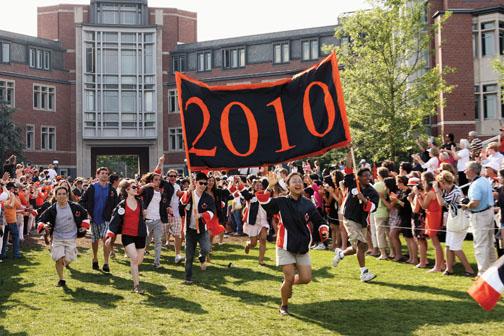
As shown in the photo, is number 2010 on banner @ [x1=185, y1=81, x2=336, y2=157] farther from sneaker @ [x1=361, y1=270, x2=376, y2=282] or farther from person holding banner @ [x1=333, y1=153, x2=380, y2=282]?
sneaker @ [x1=361, y1=270, x2=376, y2=282]

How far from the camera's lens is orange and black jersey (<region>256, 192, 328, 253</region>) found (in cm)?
843

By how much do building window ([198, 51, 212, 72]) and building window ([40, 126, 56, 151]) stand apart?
12469 mm

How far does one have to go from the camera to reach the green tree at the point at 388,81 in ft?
84.4

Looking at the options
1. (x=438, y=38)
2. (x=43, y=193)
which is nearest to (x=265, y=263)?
Result: (x=43, y=193)

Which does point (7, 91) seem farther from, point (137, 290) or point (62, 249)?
point (137, 290)

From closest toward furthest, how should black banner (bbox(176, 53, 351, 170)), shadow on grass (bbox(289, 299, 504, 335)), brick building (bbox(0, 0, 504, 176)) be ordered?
shadow on grass (bbox(289, 299, 504, 335)) < black banner (bbox(176, 53, 351, 170)) < brick building (bbox(0, 0, 504, 176))

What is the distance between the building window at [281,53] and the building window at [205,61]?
17.8ft

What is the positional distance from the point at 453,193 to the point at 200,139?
4791 mm

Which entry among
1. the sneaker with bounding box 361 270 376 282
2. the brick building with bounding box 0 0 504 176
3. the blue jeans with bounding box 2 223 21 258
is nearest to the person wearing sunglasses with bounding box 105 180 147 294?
the sneaker with bounding box 361 270 376 282

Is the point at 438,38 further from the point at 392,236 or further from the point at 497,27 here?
the point at 392,236

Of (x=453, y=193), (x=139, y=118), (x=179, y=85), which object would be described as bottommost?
(x=453, y=193)

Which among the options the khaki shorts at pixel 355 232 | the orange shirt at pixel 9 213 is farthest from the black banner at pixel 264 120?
the orange shirt at pixel 9 213

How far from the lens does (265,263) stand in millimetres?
13219

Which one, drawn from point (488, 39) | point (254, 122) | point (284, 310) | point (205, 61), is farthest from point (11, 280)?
point (205, 61)
